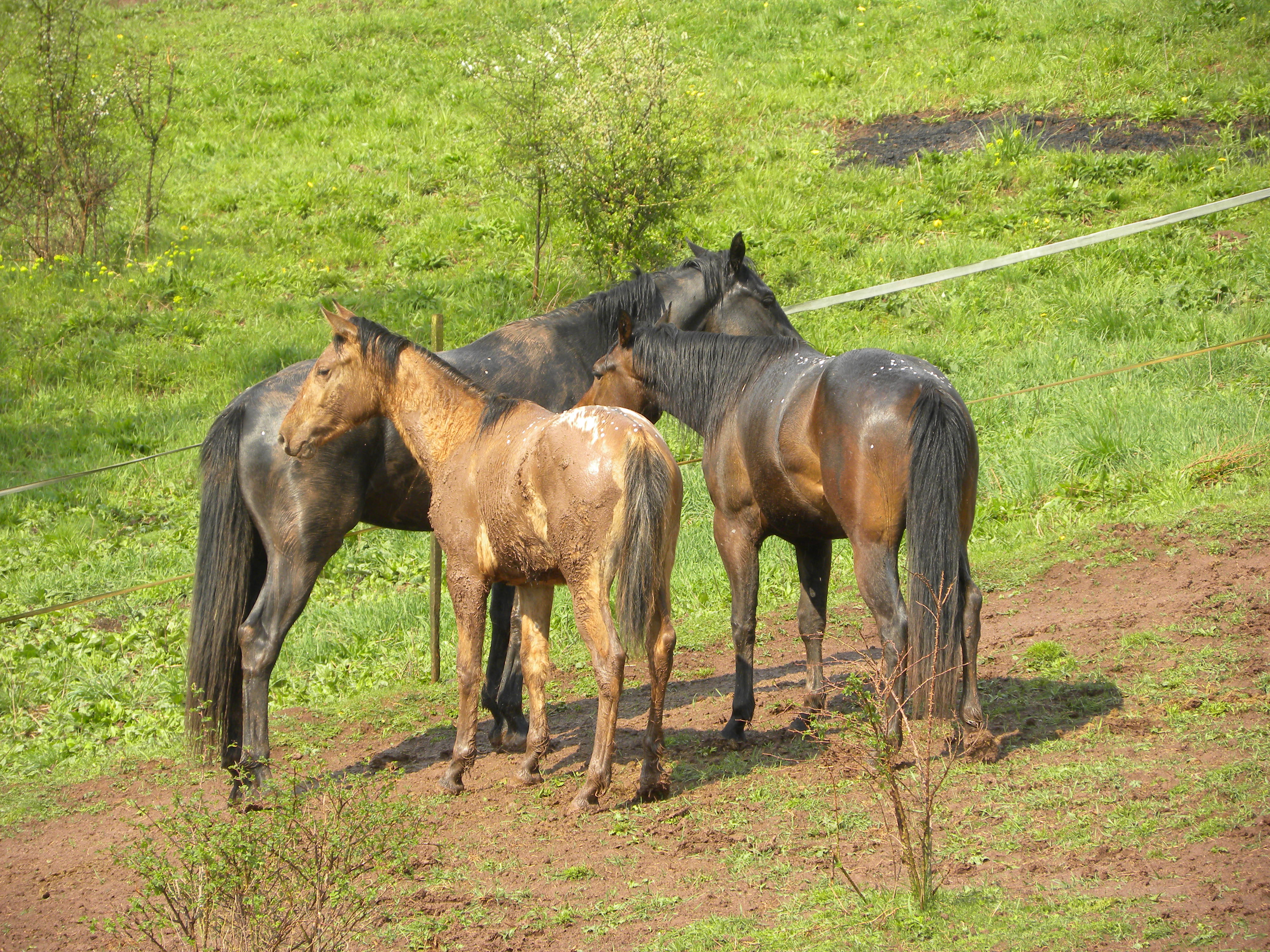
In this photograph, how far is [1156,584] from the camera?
7266 millimetres

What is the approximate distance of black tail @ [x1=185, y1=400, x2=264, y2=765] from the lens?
20.5ft

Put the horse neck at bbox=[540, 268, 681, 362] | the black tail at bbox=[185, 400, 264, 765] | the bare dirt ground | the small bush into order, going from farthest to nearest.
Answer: the horse neck at bbox=[540, 268, 681, 362]
the black tail at bbox=[185, 400, 264, 765]
the bare dirt ground
the small bush

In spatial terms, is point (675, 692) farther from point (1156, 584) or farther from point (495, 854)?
point (1156, 584)

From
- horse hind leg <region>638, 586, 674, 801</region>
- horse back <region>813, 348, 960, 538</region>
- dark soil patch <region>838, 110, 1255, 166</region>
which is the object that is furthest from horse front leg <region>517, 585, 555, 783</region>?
dark soil patch <region>838, 110, 1255, 166</region>

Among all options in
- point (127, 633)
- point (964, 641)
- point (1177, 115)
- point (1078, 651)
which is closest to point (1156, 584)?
point (1078, 651)

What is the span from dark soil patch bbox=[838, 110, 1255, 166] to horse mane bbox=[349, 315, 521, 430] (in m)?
13.6

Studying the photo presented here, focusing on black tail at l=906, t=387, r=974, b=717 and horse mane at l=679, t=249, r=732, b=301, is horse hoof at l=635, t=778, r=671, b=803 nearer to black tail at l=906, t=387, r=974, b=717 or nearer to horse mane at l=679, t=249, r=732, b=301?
black tail at l=906, t=387, r=974, b=717

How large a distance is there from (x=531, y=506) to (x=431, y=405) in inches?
37.7

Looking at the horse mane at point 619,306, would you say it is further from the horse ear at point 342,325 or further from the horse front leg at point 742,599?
the horse front leg at point 742,599

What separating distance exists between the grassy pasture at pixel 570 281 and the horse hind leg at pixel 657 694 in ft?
4.76

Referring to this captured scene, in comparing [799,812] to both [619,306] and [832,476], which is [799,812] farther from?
[619,306]

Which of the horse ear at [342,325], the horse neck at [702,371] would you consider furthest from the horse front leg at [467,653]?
the horse neck at [702,371]

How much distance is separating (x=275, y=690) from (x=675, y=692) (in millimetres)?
3082

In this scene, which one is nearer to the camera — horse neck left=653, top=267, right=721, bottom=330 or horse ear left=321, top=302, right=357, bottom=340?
horse ear left=321, top=302, right=357, bottom=340
